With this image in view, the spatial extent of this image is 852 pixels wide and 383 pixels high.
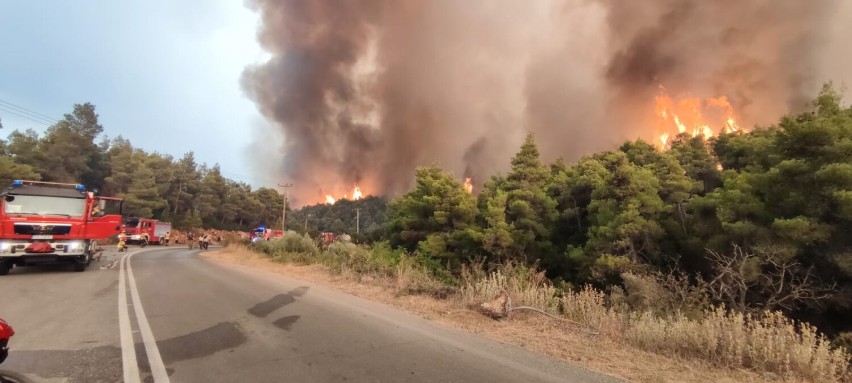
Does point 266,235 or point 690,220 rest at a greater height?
point 690,220

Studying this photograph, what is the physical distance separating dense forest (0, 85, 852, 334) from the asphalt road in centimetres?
674

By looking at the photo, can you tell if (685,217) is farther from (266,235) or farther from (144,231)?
(144,231)

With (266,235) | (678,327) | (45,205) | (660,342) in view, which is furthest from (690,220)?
(266,235)

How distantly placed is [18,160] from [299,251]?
57.9m

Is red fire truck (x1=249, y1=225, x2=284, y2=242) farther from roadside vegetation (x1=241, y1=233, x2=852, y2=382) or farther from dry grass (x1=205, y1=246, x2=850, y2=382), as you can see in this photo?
dry grass (x1=205, y1=246, x2=850, y2=382)

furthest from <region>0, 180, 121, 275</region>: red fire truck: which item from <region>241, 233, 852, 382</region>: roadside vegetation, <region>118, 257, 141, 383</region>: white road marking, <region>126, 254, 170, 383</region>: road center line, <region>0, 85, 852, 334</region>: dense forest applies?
<region>0, 85, 852, 334</region>: dense forest

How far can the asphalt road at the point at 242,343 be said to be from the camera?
4965 millimetres

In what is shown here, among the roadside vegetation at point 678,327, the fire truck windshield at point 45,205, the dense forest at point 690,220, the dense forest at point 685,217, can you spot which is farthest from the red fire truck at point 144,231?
the roadside vegetation at point 678,327

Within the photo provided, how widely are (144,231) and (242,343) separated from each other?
53065 millimetres

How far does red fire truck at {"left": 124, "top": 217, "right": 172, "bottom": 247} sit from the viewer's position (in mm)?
47469

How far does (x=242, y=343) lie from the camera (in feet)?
20.3

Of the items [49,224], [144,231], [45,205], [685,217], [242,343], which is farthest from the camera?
[144,231]

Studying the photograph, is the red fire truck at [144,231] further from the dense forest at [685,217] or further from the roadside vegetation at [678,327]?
the roadside vegetation at [678,327]

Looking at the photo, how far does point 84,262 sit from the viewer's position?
15.5m
